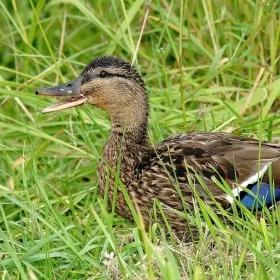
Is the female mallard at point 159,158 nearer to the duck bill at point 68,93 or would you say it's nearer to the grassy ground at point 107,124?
the duck bill at point 68,93

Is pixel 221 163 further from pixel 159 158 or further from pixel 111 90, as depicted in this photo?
pixel 111 90

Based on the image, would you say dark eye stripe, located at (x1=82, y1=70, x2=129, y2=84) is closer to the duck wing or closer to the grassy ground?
the grassy ground

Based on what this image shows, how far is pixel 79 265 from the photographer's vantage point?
4207 millimetres

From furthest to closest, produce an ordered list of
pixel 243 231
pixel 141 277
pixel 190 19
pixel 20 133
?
1. pixel 190 19
2. pixel 20 133
3. pixel 243 231
4. pixel 141 277

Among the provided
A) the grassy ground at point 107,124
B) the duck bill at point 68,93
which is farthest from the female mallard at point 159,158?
the grassy ground at point 107,124

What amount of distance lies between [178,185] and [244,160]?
40 centimetres

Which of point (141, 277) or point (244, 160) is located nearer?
point (141, 277)

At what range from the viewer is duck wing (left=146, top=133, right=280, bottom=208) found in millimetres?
4727

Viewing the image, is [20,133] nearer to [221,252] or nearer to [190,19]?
[190,19]

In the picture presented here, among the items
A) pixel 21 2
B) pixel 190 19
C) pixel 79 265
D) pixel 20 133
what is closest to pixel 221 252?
pixel 79 265

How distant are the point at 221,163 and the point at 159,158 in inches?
10.6

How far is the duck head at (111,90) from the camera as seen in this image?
511cm

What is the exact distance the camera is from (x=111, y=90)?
514 cm

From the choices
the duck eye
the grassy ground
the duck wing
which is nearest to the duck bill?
the duck eye
